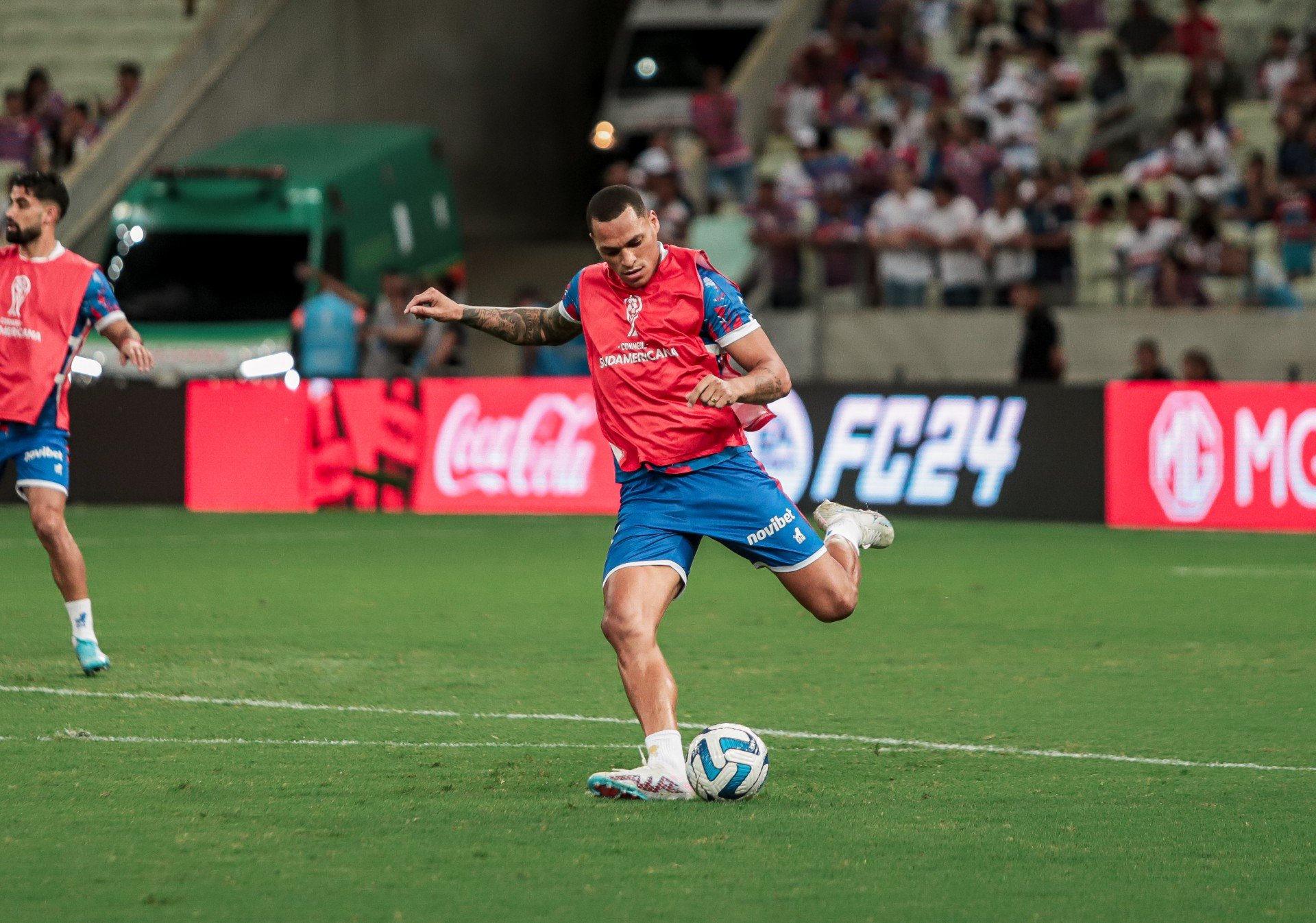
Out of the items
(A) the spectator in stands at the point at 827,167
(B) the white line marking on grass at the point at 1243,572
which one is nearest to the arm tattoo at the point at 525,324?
(B) the white line marking on grass at the point at 1243,572

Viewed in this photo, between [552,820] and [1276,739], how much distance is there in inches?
124

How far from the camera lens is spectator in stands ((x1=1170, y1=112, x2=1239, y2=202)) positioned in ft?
75.7

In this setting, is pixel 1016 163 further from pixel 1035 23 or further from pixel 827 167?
pixel 1035 23

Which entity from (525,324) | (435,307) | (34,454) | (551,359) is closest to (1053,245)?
(551,359)

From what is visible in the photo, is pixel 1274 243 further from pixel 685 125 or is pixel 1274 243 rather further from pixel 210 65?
pixel 210 65

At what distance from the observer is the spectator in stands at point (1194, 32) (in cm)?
2577

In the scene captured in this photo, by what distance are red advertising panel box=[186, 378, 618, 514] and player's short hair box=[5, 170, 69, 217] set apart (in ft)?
30.9

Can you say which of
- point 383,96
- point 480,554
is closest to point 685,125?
point 383,96

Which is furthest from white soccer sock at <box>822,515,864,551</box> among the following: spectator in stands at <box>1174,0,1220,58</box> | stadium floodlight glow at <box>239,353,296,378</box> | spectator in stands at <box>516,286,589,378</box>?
spectator in stands at <box>1174,0,1220,58</box>

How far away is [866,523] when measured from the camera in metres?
8.03

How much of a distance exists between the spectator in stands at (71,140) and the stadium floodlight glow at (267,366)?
7.53m

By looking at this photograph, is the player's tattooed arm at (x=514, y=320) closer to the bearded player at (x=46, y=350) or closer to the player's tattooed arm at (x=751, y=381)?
the player's tattooed arm at (x=751, y=381)

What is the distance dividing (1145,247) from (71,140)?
14.0 meters

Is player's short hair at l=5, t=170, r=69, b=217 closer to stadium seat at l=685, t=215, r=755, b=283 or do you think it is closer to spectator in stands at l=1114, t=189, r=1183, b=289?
spectator in stands at l=1114, t=189, r=1183, b=289
